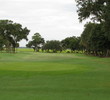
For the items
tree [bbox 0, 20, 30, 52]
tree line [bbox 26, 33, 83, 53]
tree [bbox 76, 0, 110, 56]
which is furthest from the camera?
tree line [bbox 26, 33, 83, 53]

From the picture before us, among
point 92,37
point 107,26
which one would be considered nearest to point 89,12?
point 107,26

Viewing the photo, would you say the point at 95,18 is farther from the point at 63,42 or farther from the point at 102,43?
the point at 63,42

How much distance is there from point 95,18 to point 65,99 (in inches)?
1085

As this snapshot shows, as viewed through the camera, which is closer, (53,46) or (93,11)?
(93,11)

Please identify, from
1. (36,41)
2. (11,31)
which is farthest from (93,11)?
(36,41)

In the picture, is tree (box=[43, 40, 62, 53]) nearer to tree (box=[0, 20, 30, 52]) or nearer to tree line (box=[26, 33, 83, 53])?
tree line (box=[26, 33, 83, 53])

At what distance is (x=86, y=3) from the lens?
33531 mm

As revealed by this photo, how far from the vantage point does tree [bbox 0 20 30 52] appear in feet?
307

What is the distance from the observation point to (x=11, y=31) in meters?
95.0

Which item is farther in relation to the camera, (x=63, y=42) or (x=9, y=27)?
(x=63, y=42)

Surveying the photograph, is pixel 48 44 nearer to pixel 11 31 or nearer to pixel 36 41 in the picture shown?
pixel 36 41

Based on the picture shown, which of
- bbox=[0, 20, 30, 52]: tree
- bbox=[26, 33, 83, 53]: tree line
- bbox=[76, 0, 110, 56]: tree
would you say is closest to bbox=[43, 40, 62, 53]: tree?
bbox=[26, 33, 83, 53]: tree line

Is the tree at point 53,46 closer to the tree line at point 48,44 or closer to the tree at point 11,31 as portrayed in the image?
the tree line at point 48,44

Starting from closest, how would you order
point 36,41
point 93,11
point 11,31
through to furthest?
point 93,11, point 11,31, point 36,41
